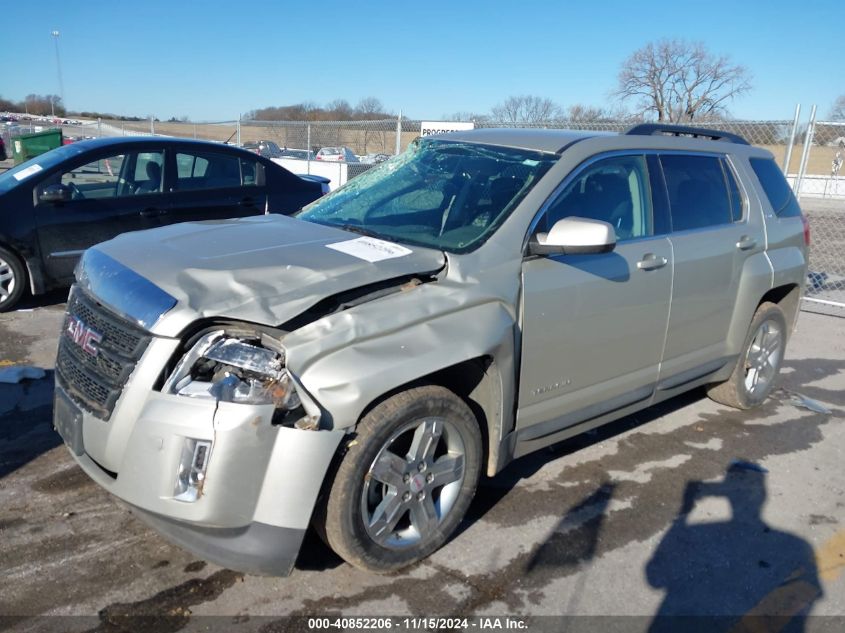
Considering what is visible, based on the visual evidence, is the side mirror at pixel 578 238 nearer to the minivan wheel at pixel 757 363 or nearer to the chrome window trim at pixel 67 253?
the minivan wheel at pixel 757 363

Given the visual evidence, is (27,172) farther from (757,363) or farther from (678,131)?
(757,363)

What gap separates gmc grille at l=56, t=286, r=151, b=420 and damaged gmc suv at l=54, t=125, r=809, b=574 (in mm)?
11

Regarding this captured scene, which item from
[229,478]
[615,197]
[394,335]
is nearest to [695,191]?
[615,197]

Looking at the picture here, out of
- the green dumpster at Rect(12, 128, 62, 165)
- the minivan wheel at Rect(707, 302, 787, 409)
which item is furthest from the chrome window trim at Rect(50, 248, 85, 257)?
the green dumpster at Rect(12, 128, 62, 165)

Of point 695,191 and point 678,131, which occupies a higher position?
point 678,131

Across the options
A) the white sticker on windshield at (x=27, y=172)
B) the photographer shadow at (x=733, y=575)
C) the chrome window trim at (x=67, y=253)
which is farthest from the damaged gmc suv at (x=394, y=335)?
the white sticker on windshield at (x=27, y=172)

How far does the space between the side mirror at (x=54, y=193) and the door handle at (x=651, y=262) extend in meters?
5.47

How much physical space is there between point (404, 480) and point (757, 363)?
3.41 meters

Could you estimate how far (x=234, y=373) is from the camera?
2.62m

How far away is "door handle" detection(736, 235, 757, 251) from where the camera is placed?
14.9 ft

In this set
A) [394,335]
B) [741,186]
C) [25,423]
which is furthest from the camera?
[741,186]

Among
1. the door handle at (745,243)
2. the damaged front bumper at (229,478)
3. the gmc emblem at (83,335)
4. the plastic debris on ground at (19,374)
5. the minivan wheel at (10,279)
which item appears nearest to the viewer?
the damaged front bumper at (229,478)

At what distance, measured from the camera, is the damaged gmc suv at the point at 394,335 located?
255 cm

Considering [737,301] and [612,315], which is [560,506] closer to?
[612,315]
